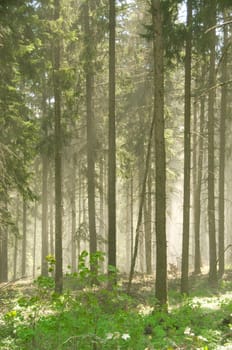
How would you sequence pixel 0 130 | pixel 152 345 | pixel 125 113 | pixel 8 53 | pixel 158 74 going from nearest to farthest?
pixel 152 345, pixel 158 74, pixel 8 53, pixel 0 130, pixel 125 113

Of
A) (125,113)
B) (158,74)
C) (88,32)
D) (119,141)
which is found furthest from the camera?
(119,141)

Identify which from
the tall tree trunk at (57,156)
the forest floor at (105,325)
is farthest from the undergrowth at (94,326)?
the tall tree trunk at (57,156)

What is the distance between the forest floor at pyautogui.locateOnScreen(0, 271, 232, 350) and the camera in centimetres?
589

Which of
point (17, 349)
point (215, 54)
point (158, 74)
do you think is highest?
point (215, 54)

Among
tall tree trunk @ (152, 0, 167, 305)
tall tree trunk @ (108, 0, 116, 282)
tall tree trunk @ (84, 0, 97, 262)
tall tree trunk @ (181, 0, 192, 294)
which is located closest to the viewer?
tall tree trunk @ (152, 0, 167, 305)

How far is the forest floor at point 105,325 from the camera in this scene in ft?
19.3

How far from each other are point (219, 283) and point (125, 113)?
10.6m

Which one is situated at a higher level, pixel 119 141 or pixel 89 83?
pixel 89 83

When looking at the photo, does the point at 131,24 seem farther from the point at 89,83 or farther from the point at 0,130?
the point at 0,130

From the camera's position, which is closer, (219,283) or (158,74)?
(158,74)

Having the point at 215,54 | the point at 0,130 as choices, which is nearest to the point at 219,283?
the point at 215,54

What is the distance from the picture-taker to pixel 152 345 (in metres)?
6.21

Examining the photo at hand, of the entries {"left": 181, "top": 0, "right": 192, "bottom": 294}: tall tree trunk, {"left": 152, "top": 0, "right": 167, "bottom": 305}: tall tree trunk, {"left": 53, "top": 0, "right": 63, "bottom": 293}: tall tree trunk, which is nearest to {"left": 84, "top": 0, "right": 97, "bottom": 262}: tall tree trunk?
{"left": 53, "top": 0, "right": 63, "bottom": 293}: tall tree trunk

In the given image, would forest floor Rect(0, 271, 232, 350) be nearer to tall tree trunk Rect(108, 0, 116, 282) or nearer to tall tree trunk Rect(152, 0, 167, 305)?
tall tree trunk Rect(152, 0, 167, 305)
